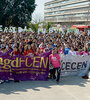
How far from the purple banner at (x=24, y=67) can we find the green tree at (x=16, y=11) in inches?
1243

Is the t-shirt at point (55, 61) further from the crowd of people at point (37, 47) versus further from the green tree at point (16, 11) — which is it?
the green tree at point (16, 11)

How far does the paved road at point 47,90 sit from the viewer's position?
208 inches

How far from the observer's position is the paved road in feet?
17.3

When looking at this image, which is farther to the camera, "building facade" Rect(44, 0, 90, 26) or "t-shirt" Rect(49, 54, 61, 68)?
"building facade" Rect(44, 0, 90, 26)

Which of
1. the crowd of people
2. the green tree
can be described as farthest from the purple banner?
the green tree

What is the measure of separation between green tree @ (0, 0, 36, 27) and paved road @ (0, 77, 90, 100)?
32170 millimetres

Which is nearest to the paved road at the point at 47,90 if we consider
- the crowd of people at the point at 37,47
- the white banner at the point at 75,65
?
the white banner at the point at 75,65

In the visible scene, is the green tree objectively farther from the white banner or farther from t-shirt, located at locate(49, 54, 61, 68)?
t-shirt, located at locate(49, 54, 61, 68)

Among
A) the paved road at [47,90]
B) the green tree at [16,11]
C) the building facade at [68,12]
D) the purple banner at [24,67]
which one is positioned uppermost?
the building facade at [68,12]

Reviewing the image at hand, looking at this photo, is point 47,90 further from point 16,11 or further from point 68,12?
point 68,12

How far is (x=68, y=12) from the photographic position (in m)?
67.6

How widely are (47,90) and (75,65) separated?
2.31m

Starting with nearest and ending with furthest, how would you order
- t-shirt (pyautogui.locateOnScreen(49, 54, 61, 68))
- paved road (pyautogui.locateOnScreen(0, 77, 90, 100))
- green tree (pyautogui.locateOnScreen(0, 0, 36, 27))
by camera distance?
paved road (pyautogui.locateOnScreen(0, 77, 90, 100)) → t-shirt (pyautogui.locateOnScreen(49, 54, 61, 68)) → green tree (pyautogui.locateOnScreen(0, 0, 36, 27))

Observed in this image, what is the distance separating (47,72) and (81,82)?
4.94 ft
